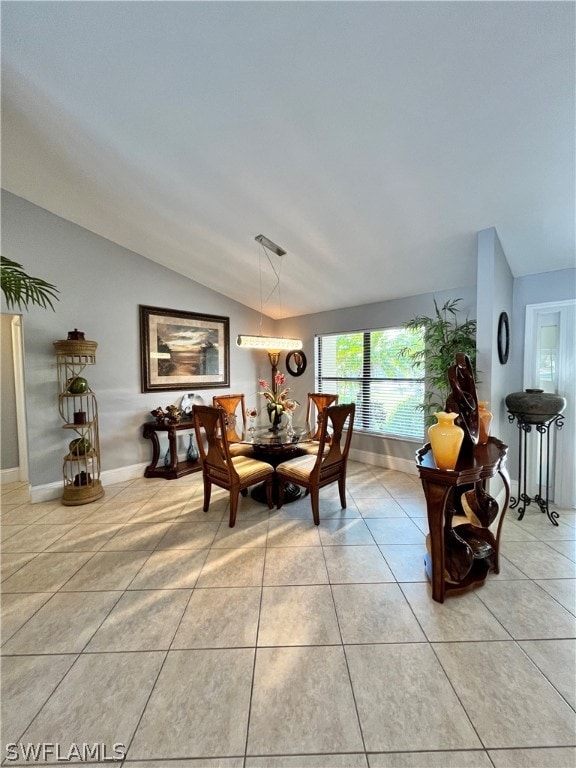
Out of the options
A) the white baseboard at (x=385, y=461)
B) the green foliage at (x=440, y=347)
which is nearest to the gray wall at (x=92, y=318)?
the white baseboard at (x=385, y=461)

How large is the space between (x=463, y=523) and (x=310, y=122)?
287 cm

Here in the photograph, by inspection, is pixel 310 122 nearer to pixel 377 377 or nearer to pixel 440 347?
pixel 440 347

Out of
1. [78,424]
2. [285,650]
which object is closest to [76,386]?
[78,424]

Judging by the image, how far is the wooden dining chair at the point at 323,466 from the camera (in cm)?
265

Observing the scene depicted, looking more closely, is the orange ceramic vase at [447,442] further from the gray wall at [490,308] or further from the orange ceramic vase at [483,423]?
the gray wall at [490,308]

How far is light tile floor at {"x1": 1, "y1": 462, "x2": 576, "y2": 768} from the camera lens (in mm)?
1104

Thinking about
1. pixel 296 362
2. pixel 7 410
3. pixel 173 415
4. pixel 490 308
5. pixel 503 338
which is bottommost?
pixel 173 415

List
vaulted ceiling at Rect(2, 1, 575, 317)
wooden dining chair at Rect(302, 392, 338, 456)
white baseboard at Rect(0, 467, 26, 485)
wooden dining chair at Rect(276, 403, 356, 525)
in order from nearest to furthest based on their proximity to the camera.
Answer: vaulted ceiling at Rect(2, 1, 575, 317) → wooden dining chair at Rect(276, 403, 356, 525) → wooden dining chair at Rect(302, 392, 338, 456) → white baseboard at Rect(0, 467, 26, 485)

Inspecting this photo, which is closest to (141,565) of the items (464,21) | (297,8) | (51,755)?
(51,755)

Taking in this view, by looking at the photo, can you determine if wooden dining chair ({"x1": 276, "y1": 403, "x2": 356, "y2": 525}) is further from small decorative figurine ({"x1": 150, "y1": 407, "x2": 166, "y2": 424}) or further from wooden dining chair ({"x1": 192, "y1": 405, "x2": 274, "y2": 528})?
small decorative figurine ({"x1": 150, "y1": 407, "x2": 166, "y2": 424})

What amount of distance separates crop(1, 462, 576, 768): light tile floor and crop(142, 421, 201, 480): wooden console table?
131 cm

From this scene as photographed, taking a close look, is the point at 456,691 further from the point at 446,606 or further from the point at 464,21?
the point at 464,21

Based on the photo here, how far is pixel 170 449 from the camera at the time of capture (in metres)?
3.85
